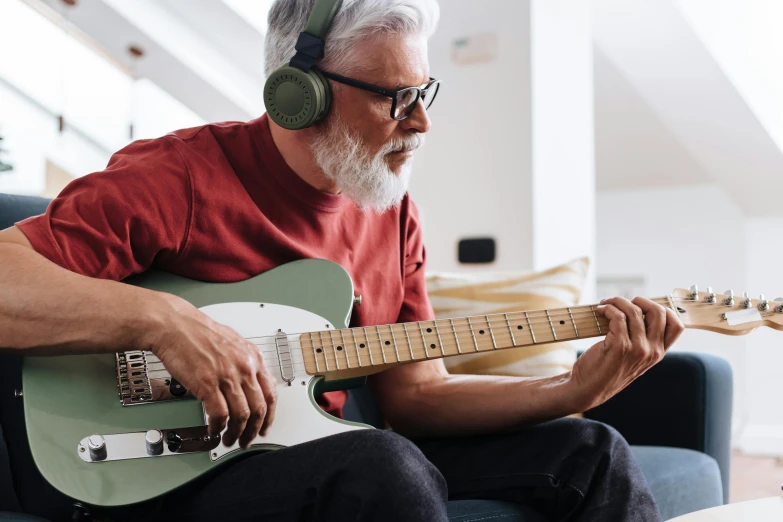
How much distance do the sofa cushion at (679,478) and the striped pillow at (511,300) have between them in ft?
0.77

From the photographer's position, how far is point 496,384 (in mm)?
1234

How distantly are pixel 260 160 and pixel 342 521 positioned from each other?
573 mm

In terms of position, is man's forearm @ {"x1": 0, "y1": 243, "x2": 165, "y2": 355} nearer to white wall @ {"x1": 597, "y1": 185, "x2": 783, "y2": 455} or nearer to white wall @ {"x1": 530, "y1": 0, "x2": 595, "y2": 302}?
white wall @ {"x1": 530, "y1": 0, "x2": 595, "y2": 302}

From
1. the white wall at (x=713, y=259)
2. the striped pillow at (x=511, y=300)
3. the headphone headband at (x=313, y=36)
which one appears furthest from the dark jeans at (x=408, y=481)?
the white wall at (x=713, y=259)

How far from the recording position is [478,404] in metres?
1.22

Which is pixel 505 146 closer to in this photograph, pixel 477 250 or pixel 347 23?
pixel 477 250

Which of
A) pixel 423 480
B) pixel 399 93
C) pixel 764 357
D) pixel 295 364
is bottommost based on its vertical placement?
pixel 764 357

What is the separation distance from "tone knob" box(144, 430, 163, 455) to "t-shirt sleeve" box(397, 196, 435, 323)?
1.59ft

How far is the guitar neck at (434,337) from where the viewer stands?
107cm

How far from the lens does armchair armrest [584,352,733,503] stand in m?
1.59

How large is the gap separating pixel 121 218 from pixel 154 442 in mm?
277

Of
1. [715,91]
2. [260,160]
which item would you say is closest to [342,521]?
[260,160]

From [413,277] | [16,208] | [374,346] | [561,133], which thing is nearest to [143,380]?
[374,346]

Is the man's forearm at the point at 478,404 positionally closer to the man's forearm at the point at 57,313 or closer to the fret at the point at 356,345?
the fret at the point at 356,345
